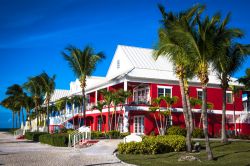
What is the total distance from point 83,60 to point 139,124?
915cm

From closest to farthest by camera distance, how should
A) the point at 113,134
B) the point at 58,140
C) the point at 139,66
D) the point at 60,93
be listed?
the point at 58,140 → the point at 113,134 → the point at 139,66 → the point at 60,93

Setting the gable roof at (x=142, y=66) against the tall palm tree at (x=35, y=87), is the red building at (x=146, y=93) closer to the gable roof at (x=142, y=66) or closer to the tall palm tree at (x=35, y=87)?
the gable roof at (x=142, y=66)

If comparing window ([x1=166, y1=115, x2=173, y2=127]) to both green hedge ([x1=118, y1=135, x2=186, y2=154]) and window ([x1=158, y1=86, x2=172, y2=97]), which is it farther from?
green hedge ([x1=118, y1=135, x2=186, y2=154])

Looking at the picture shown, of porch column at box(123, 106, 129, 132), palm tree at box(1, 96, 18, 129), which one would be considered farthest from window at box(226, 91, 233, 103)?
palm tree at box(1, 96, 18, 129)

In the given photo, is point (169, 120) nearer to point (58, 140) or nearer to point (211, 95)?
point (211, 95)

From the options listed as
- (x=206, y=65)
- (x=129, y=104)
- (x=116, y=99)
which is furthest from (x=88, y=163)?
(x=129, y=104)

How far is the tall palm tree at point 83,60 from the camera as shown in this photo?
34906 millimetres

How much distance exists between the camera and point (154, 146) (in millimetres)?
20891

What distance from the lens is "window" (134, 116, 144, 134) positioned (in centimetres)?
3716

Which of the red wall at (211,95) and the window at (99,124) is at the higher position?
the red wall at (211,95)

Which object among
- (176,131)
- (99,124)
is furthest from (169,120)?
(99,124)

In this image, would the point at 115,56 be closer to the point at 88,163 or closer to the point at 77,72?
the point at 77,72

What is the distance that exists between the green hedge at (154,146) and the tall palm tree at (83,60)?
14015 millimetres

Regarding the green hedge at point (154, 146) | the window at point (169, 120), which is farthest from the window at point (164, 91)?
the green hedge at point (154, 146)
